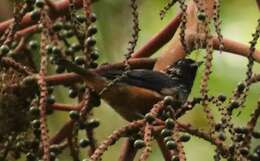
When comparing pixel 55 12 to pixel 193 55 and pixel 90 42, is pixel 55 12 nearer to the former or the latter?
pixel 90 42

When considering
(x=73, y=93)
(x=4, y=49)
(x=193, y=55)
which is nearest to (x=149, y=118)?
(x=4, y=49)

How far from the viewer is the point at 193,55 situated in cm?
279

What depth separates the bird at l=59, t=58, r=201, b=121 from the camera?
1.90 m

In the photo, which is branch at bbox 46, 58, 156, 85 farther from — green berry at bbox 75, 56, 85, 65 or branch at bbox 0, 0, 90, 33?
branch at bbox 0, 0, 90, 33

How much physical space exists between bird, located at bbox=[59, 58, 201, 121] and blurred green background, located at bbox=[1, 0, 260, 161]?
336 mm

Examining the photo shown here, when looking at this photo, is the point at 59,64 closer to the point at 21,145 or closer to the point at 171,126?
the point at 21,145

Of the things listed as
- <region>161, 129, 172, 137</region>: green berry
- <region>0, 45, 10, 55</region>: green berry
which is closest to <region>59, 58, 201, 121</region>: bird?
<region>0, 45, 10, 55</region>: green berry

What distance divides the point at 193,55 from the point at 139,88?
699mm

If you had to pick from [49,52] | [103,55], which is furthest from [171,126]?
[103,55]

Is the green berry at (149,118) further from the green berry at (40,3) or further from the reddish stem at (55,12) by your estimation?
the reddish stem at (55,12)

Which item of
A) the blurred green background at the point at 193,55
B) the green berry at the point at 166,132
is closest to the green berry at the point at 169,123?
the green berry at the point at 166,132

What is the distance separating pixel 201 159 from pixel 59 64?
124 cm

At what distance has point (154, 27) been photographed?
297 centimetres

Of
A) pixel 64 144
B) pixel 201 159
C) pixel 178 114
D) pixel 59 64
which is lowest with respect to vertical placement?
pixel 201 159
